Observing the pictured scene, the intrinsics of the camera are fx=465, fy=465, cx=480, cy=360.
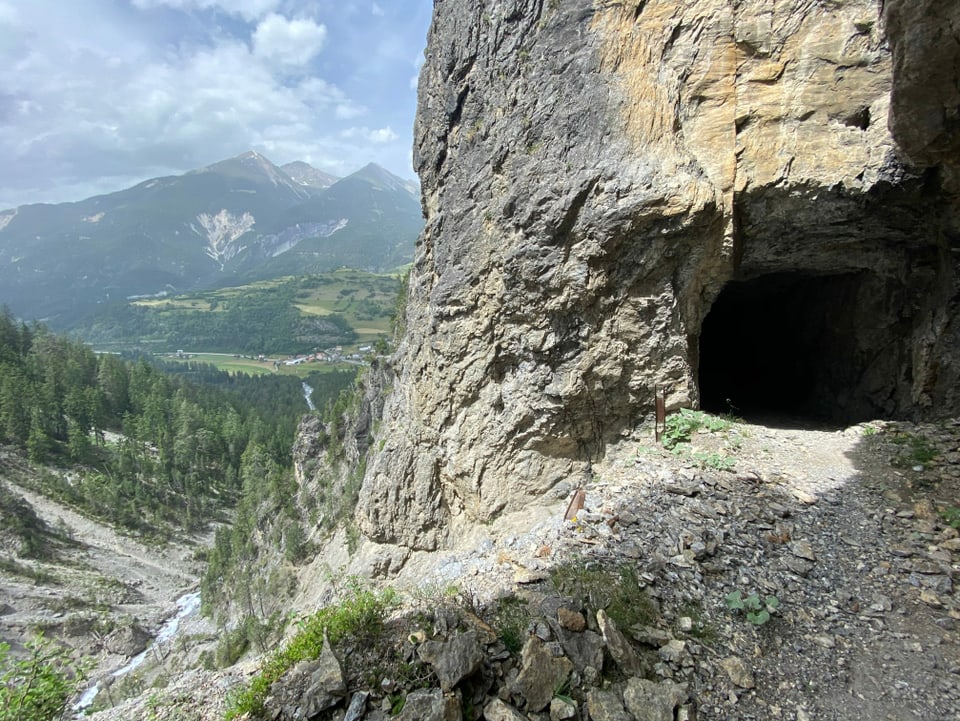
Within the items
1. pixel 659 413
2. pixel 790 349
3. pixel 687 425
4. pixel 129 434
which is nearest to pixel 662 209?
pixel 659 413

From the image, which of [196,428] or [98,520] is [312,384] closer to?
[196,428]

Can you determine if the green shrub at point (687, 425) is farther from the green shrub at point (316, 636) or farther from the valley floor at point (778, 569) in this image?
the green shrub at point (316, 636)

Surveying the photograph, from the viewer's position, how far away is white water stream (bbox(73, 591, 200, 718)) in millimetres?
42062

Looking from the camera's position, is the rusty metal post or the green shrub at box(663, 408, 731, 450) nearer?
the green shrub at box(663, 408, 731, 450)

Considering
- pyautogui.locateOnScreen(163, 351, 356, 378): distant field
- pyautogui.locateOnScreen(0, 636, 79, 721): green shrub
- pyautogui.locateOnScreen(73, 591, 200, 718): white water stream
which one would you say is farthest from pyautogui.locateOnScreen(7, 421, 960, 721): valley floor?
pyautogui.locateOnScreen(163, 351, 356, 378): distant field

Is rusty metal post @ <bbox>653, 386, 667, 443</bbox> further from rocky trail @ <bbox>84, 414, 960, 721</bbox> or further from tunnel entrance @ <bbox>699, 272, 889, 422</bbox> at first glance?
tunnel entrance @ <bbox>699, 272, 889, 422</bbox>

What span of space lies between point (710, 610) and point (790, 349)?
1362 centimetres

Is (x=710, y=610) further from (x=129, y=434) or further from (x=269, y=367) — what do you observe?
(x=269, y=367)

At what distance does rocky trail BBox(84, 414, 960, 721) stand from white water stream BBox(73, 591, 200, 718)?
5031 centimetres

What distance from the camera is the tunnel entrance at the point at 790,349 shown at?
495 inches

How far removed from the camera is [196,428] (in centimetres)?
8750

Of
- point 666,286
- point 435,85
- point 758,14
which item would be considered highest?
point 435,85

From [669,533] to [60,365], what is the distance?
384ft

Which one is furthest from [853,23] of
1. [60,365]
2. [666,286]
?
[60,365]
